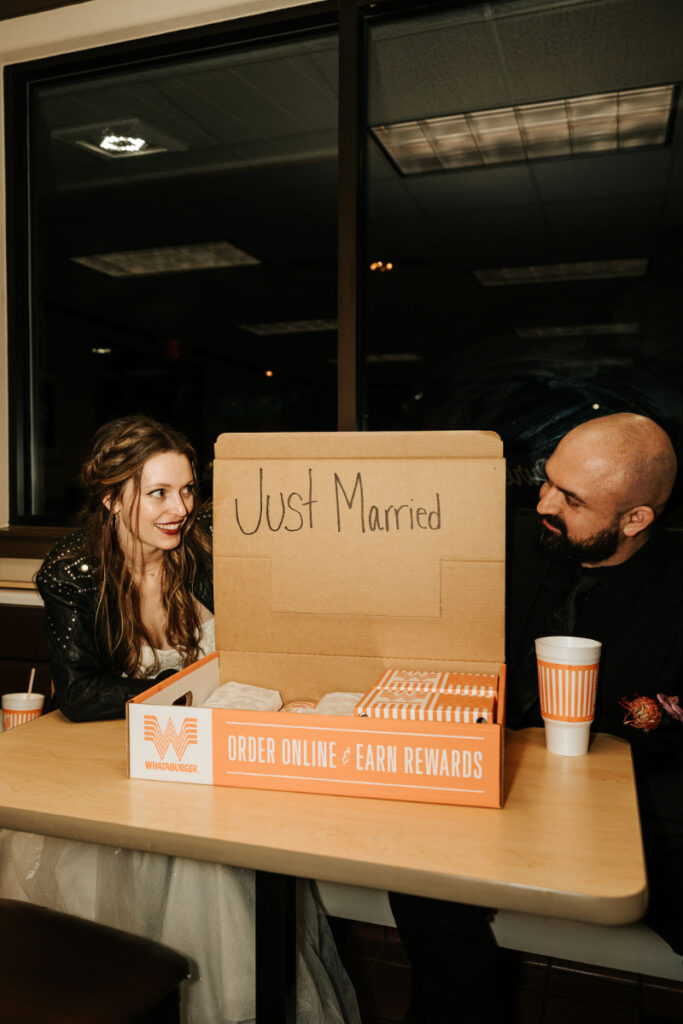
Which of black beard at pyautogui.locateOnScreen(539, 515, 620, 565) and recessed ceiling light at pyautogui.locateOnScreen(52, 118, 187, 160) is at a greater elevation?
recessed ceiling light at pyautogui.locateOnScreen(52, 118, 187, 160)

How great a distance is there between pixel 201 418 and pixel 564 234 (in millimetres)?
1050

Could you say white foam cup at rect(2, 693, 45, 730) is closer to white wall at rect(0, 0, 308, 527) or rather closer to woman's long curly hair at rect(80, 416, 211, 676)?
woman's long curly hair at rect(80, 416, 211, 676)

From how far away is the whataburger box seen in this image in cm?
117

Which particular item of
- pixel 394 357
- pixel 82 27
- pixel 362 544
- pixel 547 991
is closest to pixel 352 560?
pixel 362 544

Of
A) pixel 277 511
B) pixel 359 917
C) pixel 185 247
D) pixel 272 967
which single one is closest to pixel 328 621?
pixel 277 511

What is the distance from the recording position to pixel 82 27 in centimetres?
212

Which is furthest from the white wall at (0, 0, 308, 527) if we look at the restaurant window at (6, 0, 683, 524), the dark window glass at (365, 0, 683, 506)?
the dark window glass at (365, 0, 683, 506)

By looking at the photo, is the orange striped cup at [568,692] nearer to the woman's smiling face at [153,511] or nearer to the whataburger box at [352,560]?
the whataburger box at [352,560]

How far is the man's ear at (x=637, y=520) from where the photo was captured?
1443mm

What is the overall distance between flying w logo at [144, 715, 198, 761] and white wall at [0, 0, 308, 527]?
4.95 feet

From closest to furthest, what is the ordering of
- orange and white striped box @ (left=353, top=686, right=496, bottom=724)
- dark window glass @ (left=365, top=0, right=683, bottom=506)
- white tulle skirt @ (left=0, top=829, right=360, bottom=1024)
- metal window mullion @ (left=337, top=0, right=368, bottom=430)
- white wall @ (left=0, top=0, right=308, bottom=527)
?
1. orange and white striped box @ (left=353, top=686, right=496, bottom=724)
2. white tulle skirt @ (left=0, top=829, right=360, bottom=1024)
3. dark window glass @ (left=365, top=0, right=683, bottom=506)
4. metal window mullion @ (left=337, top=0, right=368, bottom=430)
5. white wall @ (left=0, top=0, right=308, bottom=527)

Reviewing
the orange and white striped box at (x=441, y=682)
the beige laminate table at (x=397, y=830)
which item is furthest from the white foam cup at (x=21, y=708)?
the orange and white striped box at (x=441, y=682)

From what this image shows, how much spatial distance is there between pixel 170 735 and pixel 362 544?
1.38ft

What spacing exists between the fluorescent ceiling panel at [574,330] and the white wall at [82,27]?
0.99m
